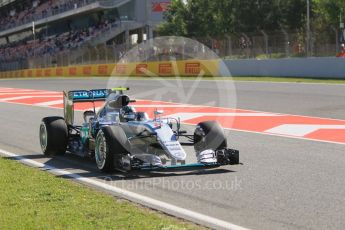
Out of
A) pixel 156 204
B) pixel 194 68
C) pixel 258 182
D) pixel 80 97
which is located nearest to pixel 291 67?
pixel 194 68

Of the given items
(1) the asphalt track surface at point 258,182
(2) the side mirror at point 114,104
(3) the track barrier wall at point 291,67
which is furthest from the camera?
(3) the track barrier wall at point 291,67

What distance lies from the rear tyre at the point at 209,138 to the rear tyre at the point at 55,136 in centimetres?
216

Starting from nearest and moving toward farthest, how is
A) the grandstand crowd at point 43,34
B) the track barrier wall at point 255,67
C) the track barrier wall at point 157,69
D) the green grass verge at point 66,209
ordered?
the green grass verge at point 66,209 → the track barrier wall at point 255,67 → the track barrier wall at point 157,69 → the grandstand crowd at point 43,34

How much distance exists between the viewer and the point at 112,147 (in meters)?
7.93

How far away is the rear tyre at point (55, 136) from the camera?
9.60 m

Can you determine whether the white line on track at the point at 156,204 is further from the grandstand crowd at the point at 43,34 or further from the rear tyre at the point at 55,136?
the grandstand crowd at the point at 43,34

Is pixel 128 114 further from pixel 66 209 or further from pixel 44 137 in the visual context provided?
pixel 66 209

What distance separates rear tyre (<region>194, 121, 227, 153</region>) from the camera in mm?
8578

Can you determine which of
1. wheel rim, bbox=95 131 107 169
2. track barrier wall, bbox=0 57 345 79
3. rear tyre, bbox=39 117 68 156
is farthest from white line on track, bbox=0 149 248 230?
track barrier wall, bbox=0 57 345 79

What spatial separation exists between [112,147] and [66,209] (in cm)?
196

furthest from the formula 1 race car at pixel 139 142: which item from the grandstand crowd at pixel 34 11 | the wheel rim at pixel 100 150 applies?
the grandstand crowd at pixel 34 11

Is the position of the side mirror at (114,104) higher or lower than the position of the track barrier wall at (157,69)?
lower

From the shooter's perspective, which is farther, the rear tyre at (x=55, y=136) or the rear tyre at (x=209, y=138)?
the rear tyre at (x=55, y=136)

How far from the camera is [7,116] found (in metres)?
16.5
